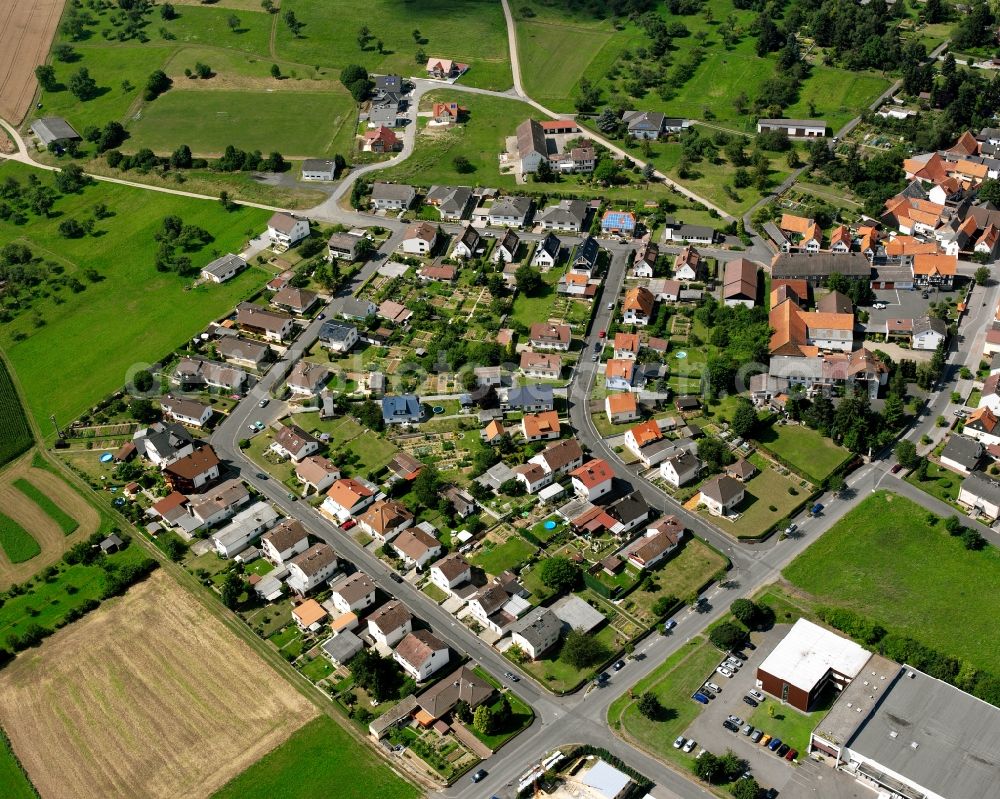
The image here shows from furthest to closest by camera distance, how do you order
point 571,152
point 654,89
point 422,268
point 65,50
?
point 65,50 → point 654,89 → point 571,152 → point 422,268

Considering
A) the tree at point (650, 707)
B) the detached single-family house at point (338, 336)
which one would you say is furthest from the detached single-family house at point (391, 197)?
the tree at point (650, 707)

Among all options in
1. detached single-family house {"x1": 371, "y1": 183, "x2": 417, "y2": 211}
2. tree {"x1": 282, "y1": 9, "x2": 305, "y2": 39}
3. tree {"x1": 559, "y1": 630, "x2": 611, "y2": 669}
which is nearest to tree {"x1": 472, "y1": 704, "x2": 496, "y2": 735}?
tree {"x1": 559, "y1": 630, "x2": 611, "y2": 669}

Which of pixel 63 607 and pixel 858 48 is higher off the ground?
pixel 858 48

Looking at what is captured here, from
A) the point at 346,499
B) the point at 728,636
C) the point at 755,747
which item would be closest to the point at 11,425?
the point at 346,499

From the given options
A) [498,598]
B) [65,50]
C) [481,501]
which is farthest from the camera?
[65,50]

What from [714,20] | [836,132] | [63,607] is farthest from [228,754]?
[714,20]

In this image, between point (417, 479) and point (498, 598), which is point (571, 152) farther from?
point (498, 598)

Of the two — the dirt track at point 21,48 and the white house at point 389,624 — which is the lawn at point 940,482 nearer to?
the white house at point 389,624

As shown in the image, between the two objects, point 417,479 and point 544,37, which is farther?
point 544,37
